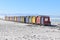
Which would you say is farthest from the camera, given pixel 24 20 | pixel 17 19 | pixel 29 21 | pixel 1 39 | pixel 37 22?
pixel 17 19

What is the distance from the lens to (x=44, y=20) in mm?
37125

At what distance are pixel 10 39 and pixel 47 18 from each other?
1045 inches

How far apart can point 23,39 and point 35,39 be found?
0.86 metres

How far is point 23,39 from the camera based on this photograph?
12258 millimetres

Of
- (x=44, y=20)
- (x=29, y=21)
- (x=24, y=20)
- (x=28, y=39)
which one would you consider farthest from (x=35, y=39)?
(x=24, y=20)

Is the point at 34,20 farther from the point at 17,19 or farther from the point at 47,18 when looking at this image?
the point at 17,19

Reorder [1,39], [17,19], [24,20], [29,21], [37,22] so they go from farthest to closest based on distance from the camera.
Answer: [17,19] < [24,20] < [29,21] < [37,22] < [1,39]

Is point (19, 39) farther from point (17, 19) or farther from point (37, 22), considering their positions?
point (17, 19)

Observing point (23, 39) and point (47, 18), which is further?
point (47, 18)

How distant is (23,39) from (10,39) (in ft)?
2.96

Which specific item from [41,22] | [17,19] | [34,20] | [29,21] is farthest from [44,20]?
[17,19]

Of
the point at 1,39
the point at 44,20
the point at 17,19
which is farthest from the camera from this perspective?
the point at 17,19

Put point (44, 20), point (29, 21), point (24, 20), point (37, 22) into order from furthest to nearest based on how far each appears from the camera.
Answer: point (24, 20) → point (29, 21) → point (37, 22) → point (44, 20)

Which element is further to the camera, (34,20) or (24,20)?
(24,20)
